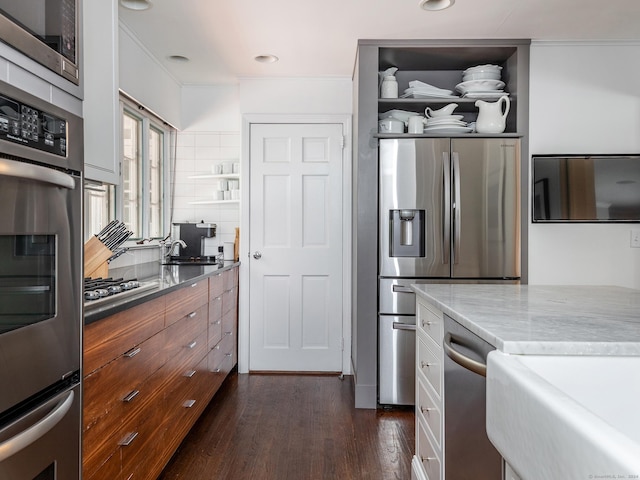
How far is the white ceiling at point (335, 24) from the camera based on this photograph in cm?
262

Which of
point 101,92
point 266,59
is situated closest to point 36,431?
point 101,92

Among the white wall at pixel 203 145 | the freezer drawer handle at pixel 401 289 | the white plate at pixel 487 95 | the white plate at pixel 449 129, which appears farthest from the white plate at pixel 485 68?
the white wall at pixel 203 145

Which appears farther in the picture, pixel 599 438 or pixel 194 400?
pixel 194 400

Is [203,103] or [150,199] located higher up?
[203,103]

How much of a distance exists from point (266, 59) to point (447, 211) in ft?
5.63

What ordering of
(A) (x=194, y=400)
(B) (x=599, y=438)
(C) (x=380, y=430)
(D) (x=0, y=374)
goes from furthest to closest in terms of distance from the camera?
(C) (x=380, y=430)
(A) (x=194, y=400)
(D) (x=0, y=374)
(B) (x=599, y=438)

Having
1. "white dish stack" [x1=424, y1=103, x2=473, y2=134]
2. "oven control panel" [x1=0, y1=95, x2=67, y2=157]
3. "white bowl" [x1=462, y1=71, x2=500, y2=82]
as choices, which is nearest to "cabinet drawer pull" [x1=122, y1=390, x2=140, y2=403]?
"oven control panel" [x1=0, y1=95, x2=67, y2=157]

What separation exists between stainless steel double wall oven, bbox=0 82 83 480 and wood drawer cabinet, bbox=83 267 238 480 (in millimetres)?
216

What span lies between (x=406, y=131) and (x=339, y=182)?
77cm

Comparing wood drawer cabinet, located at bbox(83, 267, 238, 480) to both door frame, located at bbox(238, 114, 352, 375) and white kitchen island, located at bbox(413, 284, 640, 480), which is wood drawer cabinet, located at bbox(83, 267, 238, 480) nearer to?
door frame, located at bbox(238, 114, 352, 375)

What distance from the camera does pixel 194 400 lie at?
2586 millimetres

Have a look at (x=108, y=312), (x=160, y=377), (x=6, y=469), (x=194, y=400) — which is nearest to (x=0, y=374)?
(x=6, y=469)

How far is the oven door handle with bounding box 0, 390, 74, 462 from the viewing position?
36.5 inches

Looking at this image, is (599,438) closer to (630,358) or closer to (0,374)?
(630,358)
